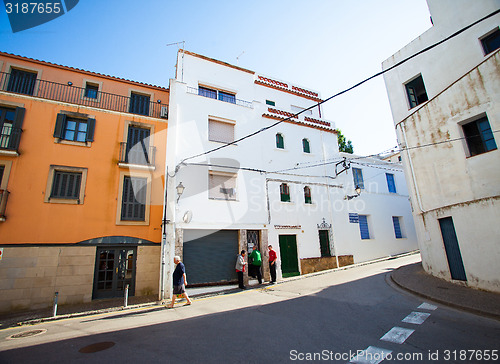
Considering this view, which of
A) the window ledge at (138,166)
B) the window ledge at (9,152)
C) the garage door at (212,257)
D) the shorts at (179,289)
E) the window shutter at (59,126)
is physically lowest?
the shorts at (179,289)

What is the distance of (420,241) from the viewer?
36.5 ft

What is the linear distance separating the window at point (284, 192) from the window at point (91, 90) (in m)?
11.4

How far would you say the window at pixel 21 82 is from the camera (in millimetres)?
11703

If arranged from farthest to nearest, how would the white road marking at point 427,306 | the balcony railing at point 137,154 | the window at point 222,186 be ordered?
the window at point 222,186, the balcony railing at point 137,154, the white road marking at point 427,306

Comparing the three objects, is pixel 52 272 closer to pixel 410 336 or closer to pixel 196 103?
pixel 196 103

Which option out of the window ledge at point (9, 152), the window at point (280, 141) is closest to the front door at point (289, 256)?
the window at point (280, 141)

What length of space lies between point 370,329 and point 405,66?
1367 centimetres

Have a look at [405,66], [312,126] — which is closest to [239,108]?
[312,126]

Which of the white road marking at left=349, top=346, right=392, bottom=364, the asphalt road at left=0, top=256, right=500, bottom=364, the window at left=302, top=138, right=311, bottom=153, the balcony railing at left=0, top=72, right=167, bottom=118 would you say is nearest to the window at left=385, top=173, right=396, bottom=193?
the window at left=302, top=138, right=311, bottom=153

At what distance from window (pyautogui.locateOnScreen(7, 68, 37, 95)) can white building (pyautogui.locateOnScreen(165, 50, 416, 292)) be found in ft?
21.6

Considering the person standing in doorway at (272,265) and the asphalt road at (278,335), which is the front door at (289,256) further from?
the asphalt road at (278,335)

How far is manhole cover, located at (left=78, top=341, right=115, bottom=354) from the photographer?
4720mm

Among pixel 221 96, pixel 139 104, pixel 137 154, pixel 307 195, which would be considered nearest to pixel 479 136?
pixel 307 195

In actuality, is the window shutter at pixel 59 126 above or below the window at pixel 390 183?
above
